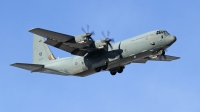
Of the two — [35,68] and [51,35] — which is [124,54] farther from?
[35,68]

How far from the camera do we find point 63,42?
42.7 metres

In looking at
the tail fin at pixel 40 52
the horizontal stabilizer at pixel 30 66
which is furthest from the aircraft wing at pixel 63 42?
the tail fin at pixel 40 52

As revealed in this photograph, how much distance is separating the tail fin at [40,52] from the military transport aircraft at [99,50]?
3.45 m

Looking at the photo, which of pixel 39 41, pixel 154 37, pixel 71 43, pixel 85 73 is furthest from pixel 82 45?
pixel 39 41

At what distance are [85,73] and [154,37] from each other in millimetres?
8845

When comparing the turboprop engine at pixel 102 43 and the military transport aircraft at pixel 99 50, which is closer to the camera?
the military transport aircraft at pixel 99 50

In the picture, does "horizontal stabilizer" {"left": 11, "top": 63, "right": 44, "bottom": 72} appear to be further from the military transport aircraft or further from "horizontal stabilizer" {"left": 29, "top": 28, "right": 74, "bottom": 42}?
"horizontal stabilizer" {"left": 29, "top": 28, "right": 74, "bottom": 42}

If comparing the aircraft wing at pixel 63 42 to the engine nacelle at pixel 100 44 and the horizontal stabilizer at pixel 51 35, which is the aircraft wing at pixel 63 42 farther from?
the engine nacelle at pixel 100 44

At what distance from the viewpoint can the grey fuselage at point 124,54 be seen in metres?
41.9

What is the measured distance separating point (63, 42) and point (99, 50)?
13.3ft

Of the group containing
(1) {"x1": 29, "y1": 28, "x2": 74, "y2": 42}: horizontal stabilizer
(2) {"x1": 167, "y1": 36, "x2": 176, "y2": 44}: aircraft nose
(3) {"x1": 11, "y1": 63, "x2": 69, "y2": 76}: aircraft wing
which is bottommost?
(3) {"x1": 11, "y1": 63, "x2": 69, "y2": 76}: aircraft wing

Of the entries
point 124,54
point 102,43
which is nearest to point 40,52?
point 102,43

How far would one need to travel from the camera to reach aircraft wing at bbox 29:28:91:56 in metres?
40.8

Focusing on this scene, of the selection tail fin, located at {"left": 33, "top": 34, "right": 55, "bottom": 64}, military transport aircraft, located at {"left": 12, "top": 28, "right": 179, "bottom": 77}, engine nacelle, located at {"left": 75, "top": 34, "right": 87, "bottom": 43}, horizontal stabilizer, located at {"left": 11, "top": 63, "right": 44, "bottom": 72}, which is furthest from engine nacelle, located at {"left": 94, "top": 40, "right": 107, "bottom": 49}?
tail fin, located at {"left": 33, "top": 34, "right": 55, "bottom": 64}
